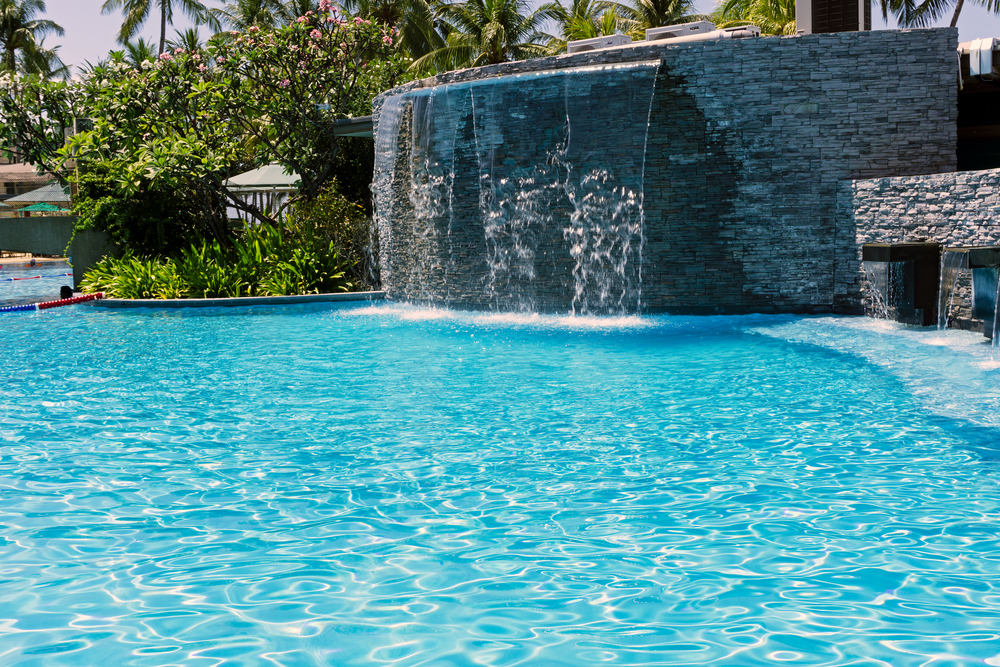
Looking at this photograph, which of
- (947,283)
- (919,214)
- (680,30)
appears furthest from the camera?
(680,30)

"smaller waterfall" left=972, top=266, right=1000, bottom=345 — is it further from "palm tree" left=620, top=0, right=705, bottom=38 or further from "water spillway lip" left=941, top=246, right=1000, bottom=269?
"palm tree" left=620, top=0, right=705, bottom=38

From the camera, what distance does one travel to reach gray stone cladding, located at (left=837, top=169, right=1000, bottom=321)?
10.0 metres

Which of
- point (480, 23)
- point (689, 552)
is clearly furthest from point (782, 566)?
point (480, 23)

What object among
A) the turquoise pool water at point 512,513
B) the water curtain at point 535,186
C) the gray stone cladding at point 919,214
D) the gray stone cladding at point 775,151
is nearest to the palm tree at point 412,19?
the water curtain at point 535,186

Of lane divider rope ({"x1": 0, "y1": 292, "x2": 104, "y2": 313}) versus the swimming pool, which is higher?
the swimming pool

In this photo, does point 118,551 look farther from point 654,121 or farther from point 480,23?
point 480,23

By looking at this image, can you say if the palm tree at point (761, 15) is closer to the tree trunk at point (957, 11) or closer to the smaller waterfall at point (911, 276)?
the tree trunk at point (957, 11)

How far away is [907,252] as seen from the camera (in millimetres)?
10664

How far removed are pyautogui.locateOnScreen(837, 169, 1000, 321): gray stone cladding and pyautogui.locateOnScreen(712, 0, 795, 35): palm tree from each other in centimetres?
2343

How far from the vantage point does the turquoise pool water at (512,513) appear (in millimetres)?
3482

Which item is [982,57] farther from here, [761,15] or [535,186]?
[761,15]

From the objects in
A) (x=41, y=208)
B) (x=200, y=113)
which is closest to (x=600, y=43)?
(x=200, y=113)

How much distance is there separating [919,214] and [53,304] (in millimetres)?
15595

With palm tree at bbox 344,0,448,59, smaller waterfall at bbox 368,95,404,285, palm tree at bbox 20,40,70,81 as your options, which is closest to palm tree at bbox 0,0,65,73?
palm tree at bbox 20,40,70,81
